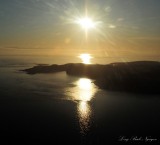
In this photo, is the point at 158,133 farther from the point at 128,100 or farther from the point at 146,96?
the point at 146,96

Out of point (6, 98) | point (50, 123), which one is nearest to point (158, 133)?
point (50, 123)

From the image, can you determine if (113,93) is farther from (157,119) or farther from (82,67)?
(82,67)

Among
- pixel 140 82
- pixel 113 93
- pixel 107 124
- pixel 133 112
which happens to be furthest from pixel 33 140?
pixel 140 82

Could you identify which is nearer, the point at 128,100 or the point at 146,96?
the point at 128,100

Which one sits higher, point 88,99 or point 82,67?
point 82,67

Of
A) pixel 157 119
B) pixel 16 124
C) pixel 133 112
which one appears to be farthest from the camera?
pixel 133 112

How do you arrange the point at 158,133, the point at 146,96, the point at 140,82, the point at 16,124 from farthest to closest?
the point at 140,82, the point at 146,96, the point at 16,124, the point at 158,133
